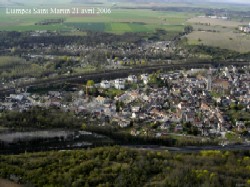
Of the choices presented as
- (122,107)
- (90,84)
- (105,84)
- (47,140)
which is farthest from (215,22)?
(47,140)

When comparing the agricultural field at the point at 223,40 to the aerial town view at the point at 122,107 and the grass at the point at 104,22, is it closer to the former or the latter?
the aerial town view at the point at 122,107

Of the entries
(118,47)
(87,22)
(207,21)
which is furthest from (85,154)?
(207,21)

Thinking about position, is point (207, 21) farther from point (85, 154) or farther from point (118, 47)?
point (85, 154)

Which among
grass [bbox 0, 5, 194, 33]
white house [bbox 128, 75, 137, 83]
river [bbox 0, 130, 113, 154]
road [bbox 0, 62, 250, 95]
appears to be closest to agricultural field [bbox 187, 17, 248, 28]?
grass [bbox 0, 5, 194, 33]

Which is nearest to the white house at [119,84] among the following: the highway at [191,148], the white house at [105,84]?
the white house at [105,84]

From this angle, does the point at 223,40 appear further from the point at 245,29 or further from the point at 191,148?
the point at 191,148
